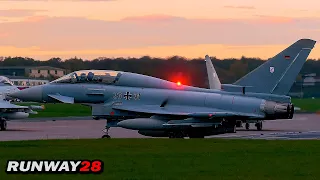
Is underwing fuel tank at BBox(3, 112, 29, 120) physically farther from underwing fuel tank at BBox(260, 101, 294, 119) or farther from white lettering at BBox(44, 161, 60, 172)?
white lettering at BBox(44, 161, 60, 172)

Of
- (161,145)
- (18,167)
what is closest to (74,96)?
(161,145)

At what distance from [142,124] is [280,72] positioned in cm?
551

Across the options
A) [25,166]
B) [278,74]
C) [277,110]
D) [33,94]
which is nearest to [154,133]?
[277,110]

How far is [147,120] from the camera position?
94.4 ft

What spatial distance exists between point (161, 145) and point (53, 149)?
11.2ft

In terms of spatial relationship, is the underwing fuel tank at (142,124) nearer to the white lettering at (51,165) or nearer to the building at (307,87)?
the white lettering at (51,165)

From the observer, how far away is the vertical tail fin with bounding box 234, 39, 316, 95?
99.1ft

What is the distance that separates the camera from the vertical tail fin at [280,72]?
30.2 metres

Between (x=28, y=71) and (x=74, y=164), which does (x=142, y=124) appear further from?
(x=28, y=71)

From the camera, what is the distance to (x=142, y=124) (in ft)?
93.7

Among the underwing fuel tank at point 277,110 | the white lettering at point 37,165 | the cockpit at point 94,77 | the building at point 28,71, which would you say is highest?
the building at point 28,71

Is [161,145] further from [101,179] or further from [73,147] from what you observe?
[101,179]

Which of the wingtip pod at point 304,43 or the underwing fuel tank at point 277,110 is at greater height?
the wingtip pod at point 304,43

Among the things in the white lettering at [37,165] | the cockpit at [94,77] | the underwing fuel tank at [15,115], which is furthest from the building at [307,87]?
the white lettering at [37,165]
